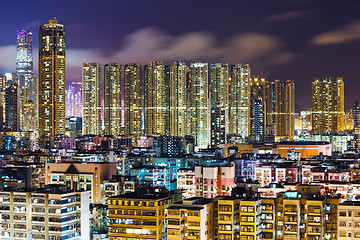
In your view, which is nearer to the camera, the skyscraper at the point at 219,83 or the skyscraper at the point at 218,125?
the skyscraper at the point at 218,125

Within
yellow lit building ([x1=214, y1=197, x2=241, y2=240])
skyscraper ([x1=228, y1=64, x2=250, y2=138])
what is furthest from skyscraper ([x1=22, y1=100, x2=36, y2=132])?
yellow lit building ([x1=214, y1=197, x2=241, y2=240])

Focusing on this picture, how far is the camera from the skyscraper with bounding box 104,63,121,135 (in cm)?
6406

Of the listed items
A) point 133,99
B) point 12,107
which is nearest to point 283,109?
point 133,99

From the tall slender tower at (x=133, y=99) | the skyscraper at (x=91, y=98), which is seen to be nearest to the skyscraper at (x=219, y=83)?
the tall slender tower at (x=133, y=99)

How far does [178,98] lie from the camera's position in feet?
206

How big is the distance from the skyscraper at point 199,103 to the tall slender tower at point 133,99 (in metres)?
5.49

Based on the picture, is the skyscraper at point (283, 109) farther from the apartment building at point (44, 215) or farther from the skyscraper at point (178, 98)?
the apartment building at point (44, 215)

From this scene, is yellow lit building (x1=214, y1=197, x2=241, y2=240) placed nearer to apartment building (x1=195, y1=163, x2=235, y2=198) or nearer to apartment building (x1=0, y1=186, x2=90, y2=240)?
apartment building (x1=0, y1=186, x2=90, y2=240)

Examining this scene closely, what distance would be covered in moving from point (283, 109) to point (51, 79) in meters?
27.4

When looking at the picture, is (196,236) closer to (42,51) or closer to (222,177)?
(222,177)

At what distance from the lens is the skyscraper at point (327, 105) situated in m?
70.9

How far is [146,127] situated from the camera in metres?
62.9

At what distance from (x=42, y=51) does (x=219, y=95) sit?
17.8 meters

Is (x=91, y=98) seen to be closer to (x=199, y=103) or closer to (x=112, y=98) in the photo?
(x=112, y=98)
